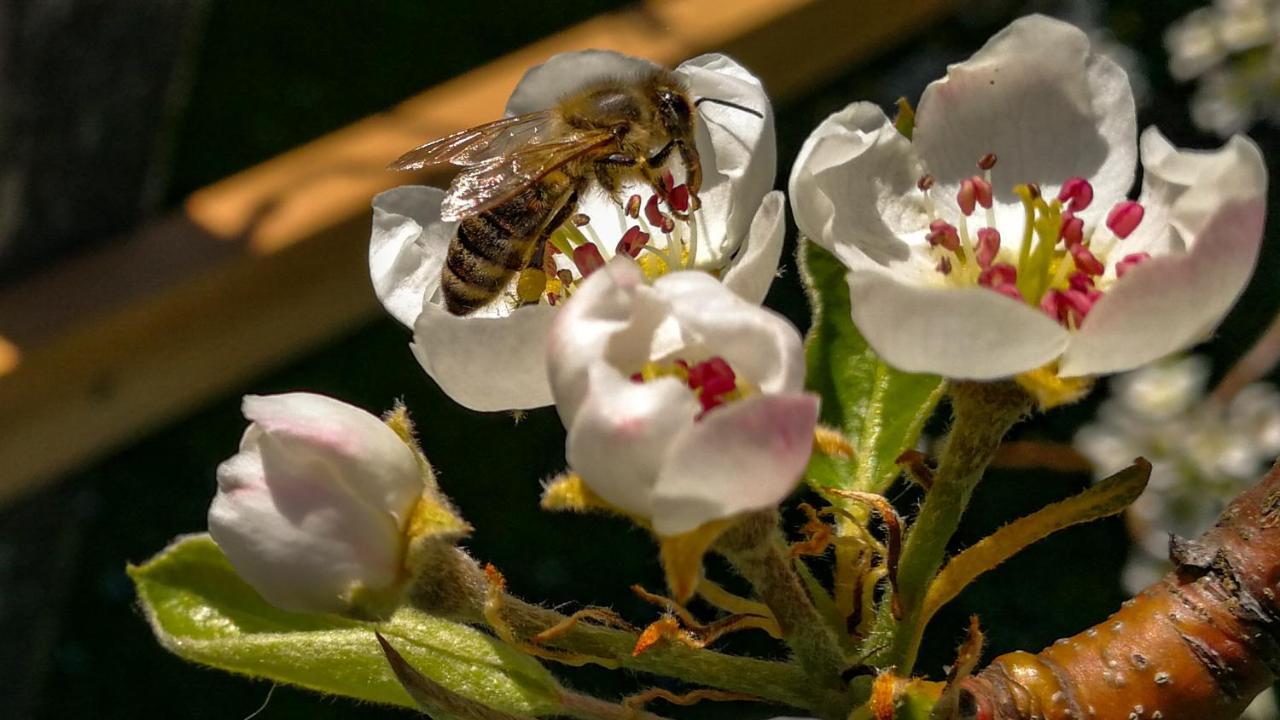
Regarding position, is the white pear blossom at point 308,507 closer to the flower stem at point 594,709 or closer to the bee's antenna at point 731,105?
the flower stem at point 594,709

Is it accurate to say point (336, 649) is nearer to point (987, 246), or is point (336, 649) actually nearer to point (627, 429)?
point (627, 429)

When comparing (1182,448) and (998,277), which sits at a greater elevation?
(998,277)

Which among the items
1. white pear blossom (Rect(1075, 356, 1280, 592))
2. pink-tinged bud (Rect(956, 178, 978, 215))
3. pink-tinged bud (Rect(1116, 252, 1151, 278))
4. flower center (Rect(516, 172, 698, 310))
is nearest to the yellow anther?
flower center (Rect(516, 172, 698, 310))

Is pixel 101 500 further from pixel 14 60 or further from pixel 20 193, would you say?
pixel 14 60

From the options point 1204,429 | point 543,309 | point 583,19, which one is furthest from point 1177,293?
point 583,19

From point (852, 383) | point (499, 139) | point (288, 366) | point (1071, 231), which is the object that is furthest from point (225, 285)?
point (1071, 231)

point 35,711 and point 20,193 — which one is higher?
point 20,193

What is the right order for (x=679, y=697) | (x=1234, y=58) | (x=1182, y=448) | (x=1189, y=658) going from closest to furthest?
(x=1189, y=658), (x=679, y=697), (x=1182, y=448), (x=1234, y=58)
